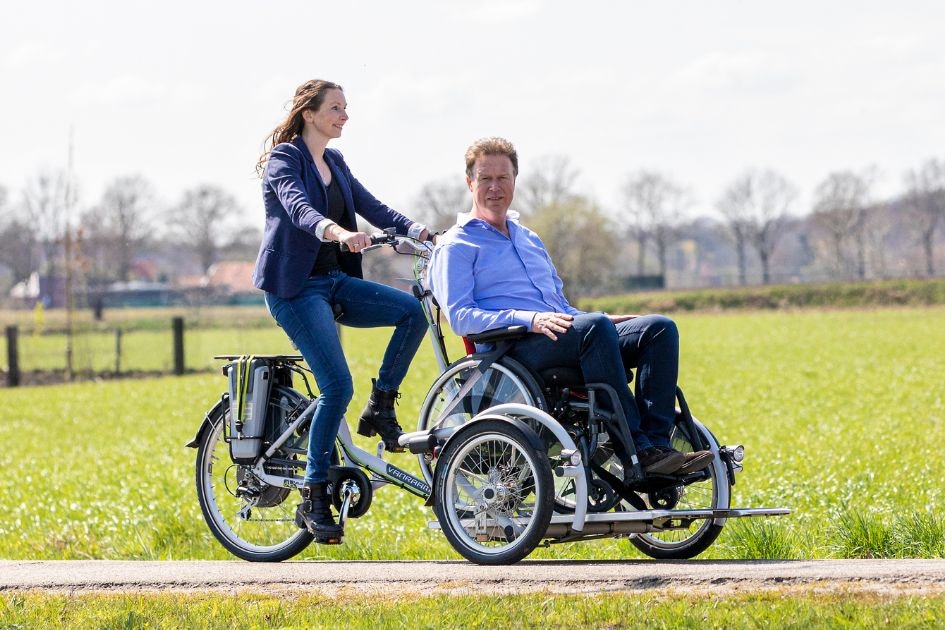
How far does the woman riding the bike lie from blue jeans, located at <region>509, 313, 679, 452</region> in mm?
798

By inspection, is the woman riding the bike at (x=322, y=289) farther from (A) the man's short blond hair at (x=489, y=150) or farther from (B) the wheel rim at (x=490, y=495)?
(B) the wheel rim at (x=490, y=495)

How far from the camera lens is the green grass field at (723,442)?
742cm

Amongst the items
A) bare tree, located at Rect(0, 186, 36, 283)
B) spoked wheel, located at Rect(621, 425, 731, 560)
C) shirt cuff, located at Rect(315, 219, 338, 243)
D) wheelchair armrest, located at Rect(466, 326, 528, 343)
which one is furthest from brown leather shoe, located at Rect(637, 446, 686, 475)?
bare tree, located at Rect(0, 186, 36, 283)

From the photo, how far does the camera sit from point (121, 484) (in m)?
12.7

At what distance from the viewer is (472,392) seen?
19.1 ft

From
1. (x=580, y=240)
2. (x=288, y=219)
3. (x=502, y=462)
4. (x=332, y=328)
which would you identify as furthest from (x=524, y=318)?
(x=580, y=240)

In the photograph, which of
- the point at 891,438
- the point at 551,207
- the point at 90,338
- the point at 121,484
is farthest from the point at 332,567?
the point at 551,207

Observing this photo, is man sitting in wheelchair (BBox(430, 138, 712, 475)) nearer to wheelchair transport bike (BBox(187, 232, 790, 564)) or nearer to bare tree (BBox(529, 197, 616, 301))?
wheelchair transport bike (BBox(187, 232, 790, 564))

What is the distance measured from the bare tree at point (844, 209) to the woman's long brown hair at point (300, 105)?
98221 mm

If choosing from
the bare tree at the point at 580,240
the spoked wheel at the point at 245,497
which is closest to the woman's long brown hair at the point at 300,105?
the spoked wheel at the point at 245,497

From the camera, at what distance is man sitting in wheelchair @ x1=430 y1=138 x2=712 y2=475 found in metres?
5.36

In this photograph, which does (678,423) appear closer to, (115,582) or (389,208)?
(389,208)

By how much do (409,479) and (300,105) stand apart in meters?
1.82

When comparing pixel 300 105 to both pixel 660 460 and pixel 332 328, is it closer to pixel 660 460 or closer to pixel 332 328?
pixel 332 328
